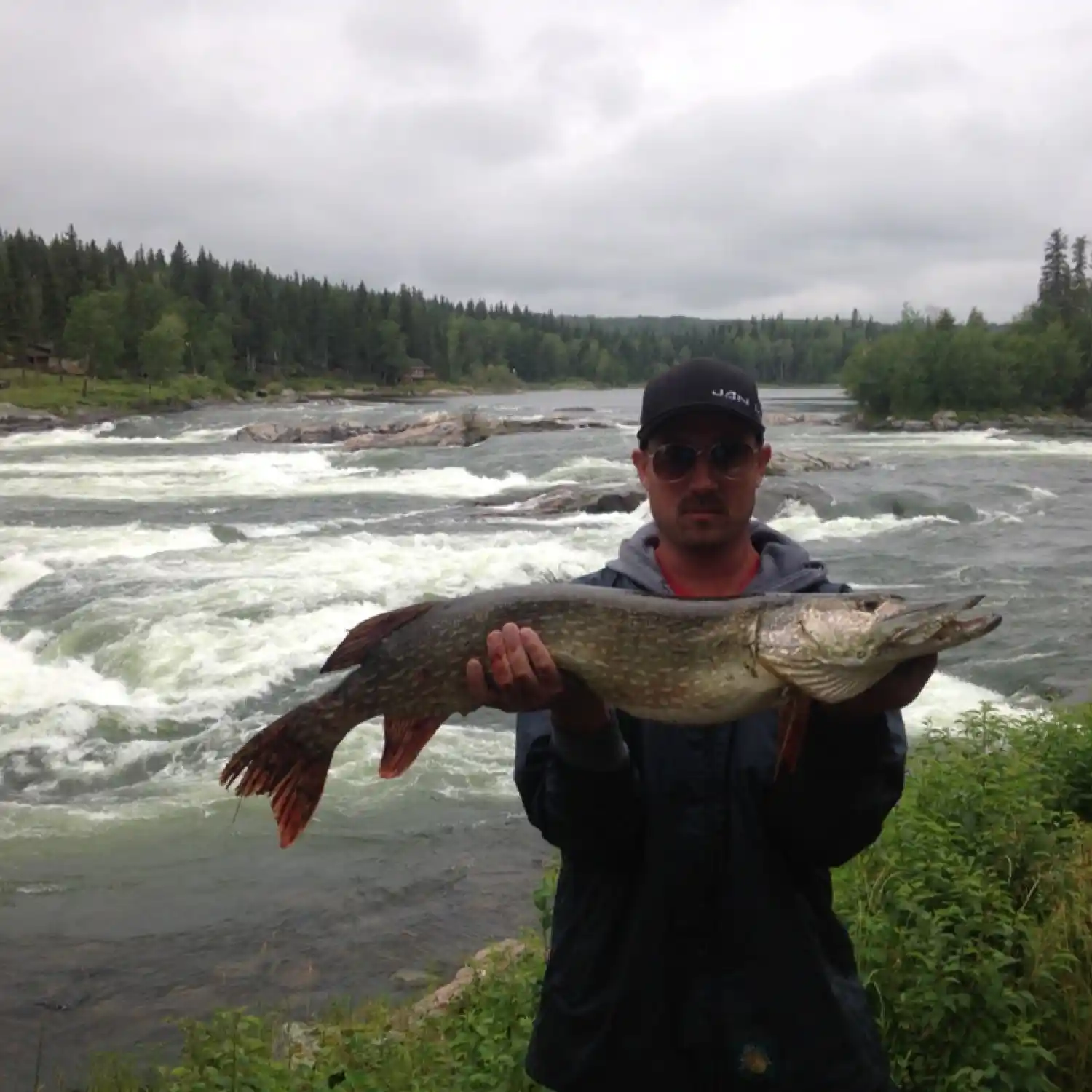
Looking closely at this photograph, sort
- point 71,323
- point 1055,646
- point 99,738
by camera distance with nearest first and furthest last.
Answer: point 99,738
point 1055,646
point 71,323

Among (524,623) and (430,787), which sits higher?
(524,623)

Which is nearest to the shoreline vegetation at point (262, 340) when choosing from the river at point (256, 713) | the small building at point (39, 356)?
the small building at point (39, 356)

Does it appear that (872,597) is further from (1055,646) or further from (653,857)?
(1055,646)

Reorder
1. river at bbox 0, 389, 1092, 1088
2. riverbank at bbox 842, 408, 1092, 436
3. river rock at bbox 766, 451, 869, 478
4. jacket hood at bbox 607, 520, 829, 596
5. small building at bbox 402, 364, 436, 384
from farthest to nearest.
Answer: small building at bbox 402, 364, 436, 384 < riverbank at bbox 842, 408, 1092, 436 < river rock at bbox 766, 451, 869, 478 < river at bbox 0, 389, 1092, 1088 < jacket hood at bbox 607, 520, 829, 596

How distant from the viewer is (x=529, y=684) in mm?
2938

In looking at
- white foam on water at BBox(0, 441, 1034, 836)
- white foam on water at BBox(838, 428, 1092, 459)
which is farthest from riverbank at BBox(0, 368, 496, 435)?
white foam on water at BBox(838, 428, 1092, 459)

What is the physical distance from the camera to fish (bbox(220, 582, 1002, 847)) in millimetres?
2688

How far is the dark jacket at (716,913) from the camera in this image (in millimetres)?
2734

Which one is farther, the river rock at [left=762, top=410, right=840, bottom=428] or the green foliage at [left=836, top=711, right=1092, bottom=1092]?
the river rock at [left=762, top=410, right=840, bottom=428]

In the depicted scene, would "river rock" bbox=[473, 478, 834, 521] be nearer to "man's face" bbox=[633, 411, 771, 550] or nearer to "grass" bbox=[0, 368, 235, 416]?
"man's face" bbox=[633, 411, 771, 550]

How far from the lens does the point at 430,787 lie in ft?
33.7

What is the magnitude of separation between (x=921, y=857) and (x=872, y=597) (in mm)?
2857

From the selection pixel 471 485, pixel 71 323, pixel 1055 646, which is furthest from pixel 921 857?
pixel 71 323

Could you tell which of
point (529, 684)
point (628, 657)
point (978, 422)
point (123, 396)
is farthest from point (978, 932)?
point (123, 396)
